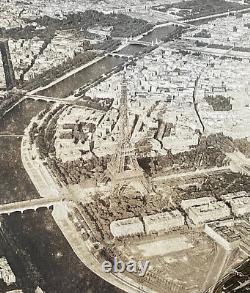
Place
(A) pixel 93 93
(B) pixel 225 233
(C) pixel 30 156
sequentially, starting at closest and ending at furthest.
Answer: (B) pixel 225 233 < (C) pixel 30 156 < (A) pixel 93 93

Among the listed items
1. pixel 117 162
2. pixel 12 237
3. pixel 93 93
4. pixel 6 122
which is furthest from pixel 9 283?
pixel 93 93

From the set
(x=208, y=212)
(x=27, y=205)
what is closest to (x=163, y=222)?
(x=208, y=212)

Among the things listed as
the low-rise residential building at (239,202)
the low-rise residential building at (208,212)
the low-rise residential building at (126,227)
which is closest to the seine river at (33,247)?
the low-rise residential building at (126,227)

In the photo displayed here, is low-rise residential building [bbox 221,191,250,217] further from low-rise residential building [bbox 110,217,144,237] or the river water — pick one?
the river water

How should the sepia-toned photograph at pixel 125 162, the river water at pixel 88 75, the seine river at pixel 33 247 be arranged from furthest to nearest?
the river water at pixel 88 75 < the sepia-toned photograph at pixel 125 162 < the seine river at pixel 33 247

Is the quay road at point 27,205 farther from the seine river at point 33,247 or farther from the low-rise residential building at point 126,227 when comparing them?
the low-rise residential building at point 126,227

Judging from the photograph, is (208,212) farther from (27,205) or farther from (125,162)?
(27,205)

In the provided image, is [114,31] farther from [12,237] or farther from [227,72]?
[12,237]

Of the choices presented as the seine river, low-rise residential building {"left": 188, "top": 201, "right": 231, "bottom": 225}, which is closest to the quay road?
the seine river
